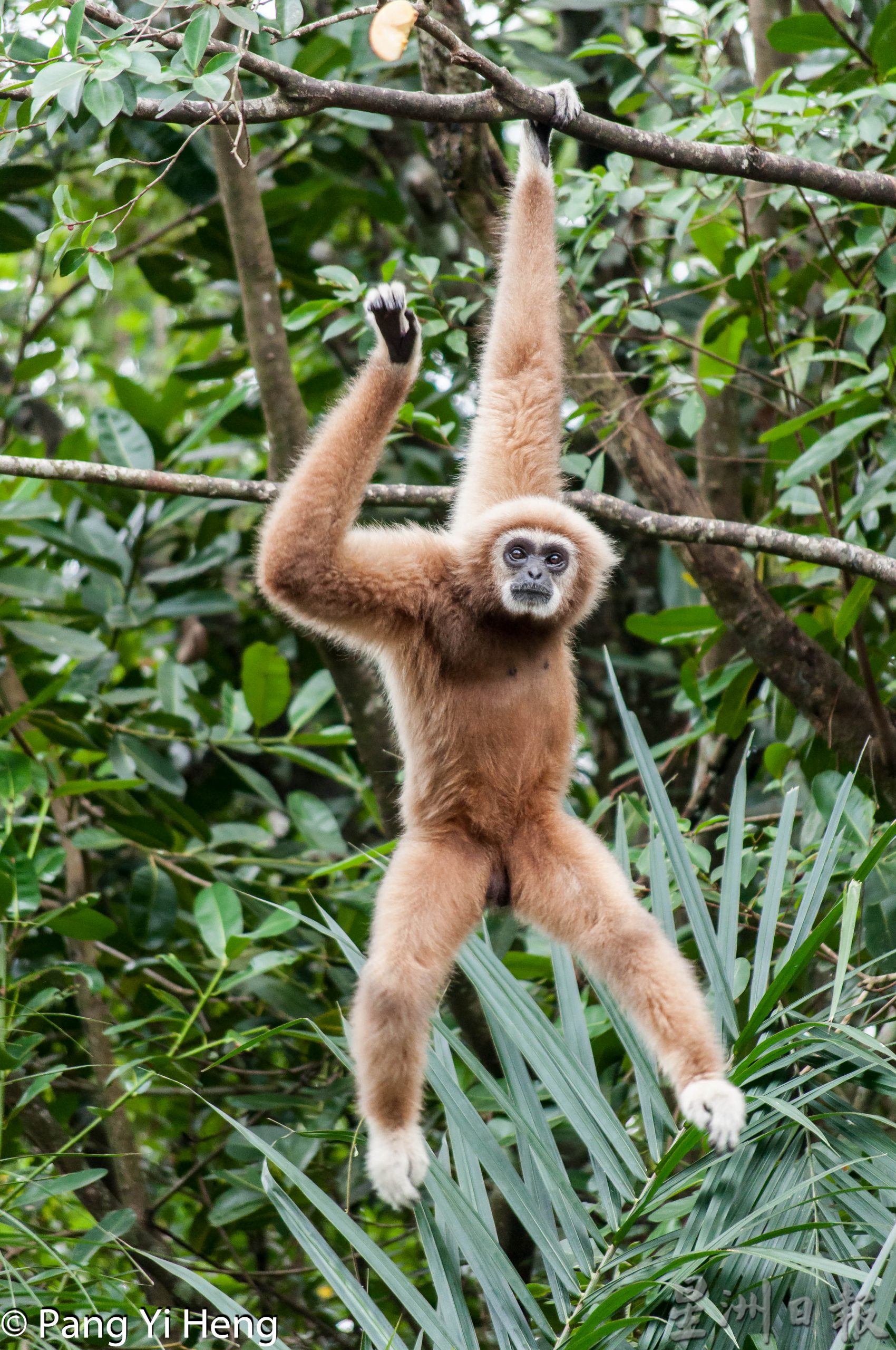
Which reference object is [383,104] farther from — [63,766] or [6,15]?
[63,766]

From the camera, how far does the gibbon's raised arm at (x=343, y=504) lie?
11.7 feet

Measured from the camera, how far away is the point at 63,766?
609 cm

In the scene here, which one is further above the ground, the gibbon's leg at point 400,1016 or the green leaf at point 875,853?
the green leaf at point 875,853

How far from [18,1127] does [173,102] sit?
3851mm

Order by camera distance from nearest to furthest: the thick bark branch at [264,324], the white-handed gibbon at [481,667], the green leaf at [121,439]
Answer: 1. the white-handed gibbon at [481,667]
2. the thick bark branch at [264,324]
3. the green leaf at [121,439]

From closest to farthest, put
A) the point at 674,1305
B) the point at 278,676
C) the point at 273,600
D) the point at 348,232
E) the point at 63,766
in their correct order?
the point at 674,1305 < the point at 273,600 < the point at 278,676 < the point at 63,766 < the point at 348,232

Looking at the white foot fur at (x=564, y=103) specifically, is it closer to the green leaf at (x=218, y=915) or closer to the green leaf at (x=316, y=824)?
the green leaf at (x=218, y=915)

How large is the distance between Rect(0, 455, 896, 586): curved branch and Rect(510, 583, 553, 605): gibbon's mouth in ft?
1.55

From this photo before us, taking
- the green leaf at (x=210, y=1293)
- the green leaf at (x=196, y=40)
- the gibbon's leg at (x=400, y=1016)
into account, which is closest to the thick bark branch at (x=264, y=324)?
the green leaf at (x=196, y=40)

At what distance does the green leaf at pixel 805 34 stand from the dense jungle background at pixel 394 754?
0.05 ft

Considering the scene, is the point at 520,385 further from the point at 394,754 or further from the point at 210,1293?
the point at 210,1293

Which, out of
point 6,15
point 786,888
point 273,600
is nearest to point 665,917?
point 786,888

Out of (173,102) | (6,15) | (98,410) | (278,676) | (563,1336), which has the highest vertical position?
(6,15)

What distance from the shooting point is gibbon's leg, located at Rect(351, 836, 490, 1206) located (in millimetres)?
3369
